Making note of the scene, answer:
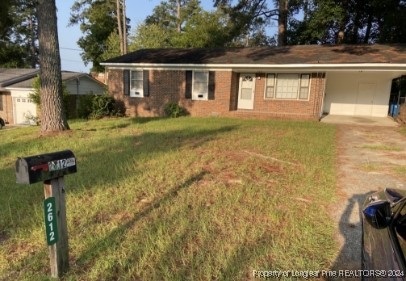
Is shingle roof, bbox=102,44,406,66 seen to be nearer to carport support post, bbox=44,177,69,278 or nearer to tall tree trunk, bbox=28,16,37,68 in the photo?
carport support post, bbox=44,177,69,278

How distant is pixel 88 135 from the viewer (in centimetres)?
922

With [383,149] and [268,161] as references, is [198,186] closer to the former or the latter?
[268,161]

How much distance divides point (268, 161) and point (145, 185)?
2.67 m

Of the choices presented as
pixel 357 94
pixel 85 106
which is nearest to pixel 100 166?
pixel 85 106

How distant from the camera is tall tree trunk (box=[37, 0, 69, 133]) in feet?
28.9

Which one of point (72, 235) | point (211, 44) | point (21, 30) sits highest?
point (21, 30)

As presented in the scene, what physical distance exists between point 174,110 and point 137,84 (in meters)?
2.99

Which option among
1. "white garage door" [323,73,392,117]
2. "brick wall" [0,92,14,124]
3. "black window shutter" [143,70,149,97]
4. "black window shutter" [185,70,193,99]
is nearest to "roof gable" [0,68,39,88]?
"brick wall" [0,92,14,124]

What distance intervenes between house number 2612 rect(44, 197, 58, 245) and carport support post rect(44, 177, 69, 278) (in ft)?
0.10

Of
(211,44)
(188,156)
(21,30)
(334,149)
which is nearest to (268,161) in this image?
(188,156)

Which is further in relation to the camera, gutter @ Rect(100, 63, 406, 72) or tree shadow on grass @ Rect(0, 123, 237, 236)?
gutter @ Rect(100, 63, 406, 72)

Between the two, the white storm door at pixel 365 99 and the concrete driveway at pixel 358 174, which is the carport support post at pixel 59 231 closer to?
the concrete driveway at pixel 358 174

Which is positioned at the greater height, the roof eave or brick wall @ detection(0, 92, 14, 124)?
the roof eave

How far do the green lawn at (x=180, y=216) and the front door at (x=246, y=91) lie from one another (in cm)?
932
